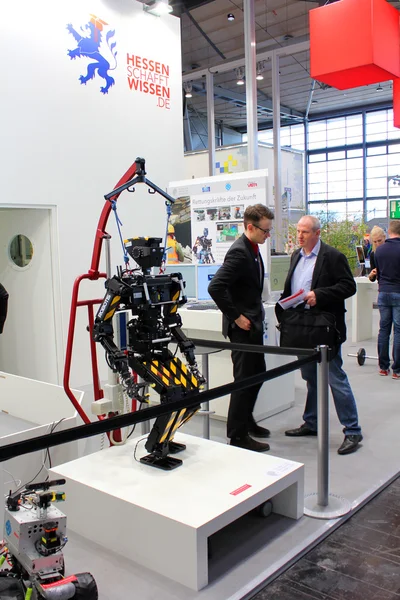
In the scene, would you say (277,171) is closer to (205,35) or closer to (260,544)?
(205,35)

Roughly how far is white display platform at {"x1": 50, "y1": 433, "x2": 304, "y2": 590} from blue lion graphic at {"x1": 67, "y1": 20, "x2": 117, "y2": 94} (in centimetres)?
438

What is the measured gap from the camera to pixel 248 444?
374 cm

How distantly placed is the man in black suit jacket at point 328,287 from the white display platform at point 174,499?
3.28ft

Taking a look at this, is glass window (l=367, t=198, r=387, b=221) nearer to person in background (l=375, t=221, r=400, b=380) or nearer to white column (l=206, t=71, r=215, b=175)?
white column (l=206, t=71, r=215, b=175)

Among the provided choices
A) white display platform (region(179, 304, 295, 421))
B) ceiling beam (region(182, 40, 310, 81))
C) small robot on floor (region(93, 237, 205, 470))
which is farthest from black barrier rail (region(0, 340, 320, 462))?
ceiling beam (region(182, 40, 310, 81))

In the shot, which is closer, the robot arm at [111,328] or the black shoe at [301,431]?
the robot arm at [111,328]

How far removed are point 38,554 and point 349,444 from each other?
240cm

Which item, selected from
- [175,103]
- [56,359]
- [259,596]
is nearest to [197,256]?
[56,359]

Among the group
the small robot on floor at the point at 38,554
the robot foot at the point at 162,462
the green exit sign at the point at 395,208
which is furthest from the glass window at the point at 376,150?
the small robot on floor at the point at 38,554

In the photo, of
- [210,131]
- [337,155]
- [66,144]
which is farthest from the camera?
[337,155]

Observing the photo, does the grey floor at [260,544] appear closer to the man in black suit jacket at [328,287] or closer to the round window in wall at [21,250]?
the man in black suit jacket at [328,287]

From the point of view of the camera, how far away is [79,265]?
19.8ft

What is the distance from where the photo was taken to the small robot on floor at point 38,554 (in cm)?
198

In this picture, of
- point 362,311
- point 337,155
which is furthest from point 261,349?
point 337,155
